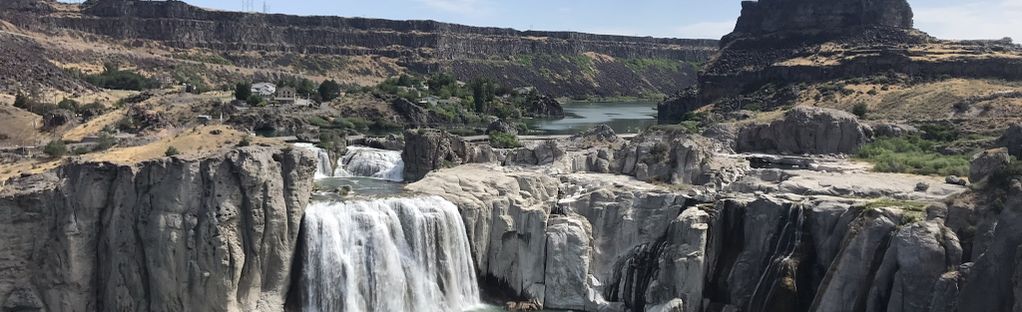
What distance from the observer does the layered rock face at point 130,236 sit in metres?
31.3

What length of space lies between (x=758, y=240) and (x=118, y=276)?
25643 millimetres

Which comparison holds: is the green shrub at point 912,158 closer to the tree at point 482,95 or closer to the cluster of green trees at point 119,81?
the tree at point 482,95

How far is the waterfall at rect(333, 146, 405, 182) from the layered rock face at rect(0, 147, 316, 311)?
76.9 feet

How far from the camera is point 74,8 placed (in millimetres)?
166125

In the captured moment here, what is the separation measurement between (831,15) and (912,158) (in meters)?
71.4

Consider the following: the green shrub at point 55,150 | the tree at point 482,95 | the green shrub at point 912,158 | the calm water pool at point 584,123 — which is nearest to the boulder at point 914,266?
the green shrub at point 912,158

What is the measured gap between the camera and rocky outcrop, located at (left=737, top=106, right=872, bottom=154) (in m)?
55.1

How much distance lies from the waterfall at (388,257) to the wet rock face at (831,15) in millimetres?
88351

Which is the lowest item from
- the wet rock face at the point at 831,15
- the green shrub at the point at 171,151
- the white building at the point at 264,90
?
the white building at the point at 264,90

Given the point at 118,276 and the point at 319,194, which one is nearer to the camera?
the point at 118,276

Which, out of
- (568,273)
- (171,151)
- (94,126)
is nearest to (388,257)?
(568,273)

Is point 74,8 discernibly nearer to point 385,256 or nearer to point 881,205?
point 385,256

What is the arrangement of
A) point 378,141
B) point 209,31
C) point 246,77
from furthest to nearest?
point 209,31 → point 246,77 → point 378,141

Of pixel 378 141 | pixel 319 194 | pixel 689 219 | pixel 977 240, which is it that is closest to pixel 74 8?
pixel 378 141
